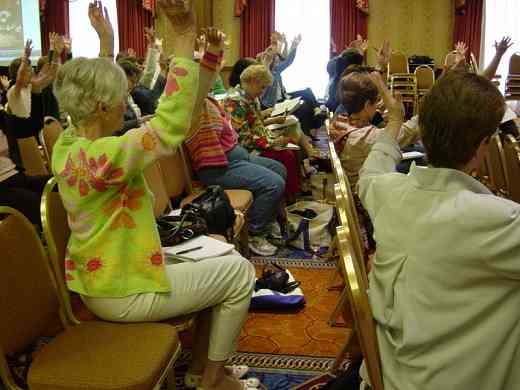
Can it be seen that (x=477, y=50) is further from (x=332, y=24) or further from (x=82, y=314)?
(x=82, y=314)

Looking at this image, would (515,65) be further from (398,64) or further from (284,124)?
(284,124)

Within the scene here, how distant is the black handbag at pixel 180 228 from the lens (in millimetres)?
1897

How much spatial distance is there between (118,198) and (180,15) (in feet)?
1.75

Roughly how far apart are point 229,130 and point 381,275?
255cm

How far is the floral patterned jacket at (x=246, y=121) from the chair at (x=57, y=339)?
272 centimetres

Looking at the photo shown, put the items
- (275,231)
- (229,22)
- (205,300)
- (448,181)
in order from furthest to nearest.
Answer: (229,22) → (275,231) → (205,300) → (448,181)

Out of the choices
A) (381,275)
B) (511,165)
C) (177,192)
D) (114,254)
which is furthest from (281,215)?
(381,275)

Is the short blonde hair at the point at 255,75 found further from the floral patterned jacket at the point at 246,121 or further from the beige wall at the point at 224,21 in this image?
the beige wall at the point at 224,21

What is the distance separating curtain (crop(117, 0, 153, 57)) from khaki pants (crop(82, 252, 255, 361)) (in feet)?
28.7

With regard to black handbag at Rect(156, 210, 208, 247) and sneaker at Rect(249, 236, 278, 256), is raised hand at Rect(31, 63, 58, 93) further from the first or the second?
black handbag at Rect(156, 210, 208, 247)

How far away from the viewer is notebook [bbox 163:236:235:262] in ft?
5.81

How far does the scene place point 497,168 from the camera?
2918 mm

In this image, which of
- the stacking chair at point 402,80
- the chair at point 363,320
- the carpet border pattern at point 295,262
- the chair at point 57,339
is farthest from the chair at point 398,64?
the chair at point 363,320

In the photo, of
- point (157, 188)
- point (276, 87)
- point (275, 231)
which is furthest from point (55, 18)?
point (157, 188)
